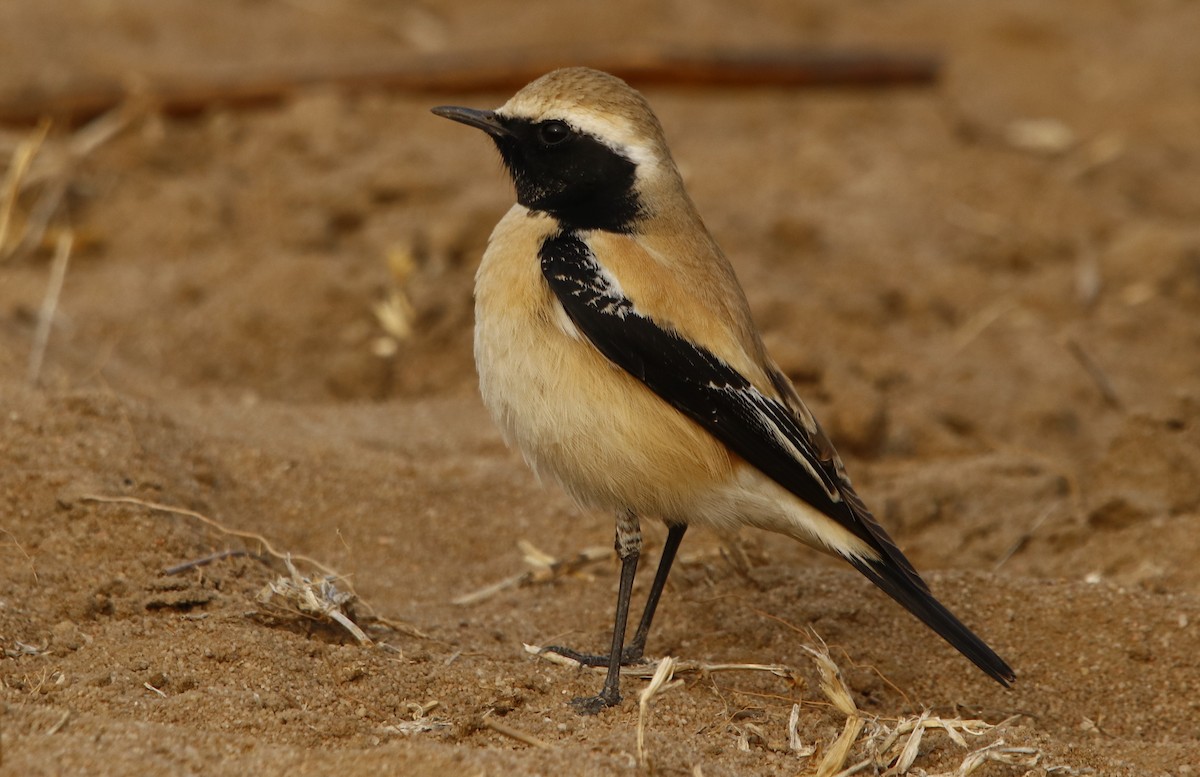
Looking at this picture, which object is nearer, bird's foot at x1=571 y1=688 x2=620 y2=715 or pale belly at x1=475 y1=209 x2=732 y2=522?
bird's foot at x1=571 y1=688 x2=620 y2=715

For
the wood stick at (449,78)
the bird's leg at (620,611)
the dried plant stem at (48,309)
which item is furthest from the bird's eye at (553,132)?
the wood stick at (449,78)

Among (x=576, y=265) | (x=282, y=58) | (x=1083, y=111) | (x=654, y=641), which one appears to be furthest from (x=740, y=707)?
(x=1083, y=111)

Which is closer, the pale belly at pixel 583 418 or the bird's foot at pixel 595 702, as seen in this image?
the bird's foot at pixel 595 702

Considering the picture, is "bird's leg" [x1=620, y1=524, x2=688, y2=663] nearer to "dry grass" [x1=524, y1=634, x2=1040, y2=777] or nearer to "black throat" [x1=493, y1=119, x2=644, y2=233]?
"dry grass" [x1=524, y1=634, x2=1040, y2=777]

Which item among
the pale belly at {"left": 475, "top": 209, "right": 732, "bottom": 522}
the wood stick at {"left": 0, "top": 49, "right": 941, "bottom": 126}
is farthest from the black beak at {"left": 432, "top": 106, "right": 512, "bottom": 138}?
the wood stick at {"left": 0, "top": 49, "right": 941, "bottom": 126}

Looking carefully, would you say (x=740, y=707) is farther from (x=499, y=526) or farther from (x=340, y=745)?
(x=499, y=526)

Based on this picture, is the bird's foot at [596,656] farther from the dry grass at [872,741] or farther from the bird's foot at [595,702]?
the dry grass at [872,741]

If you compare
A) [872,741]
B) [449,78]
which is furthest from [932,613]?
[449,78]

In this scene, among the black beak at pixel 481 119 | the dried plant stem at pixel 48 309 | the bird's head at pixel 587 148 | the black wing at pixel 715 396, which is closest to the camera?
the black wing at pixel 715 396
